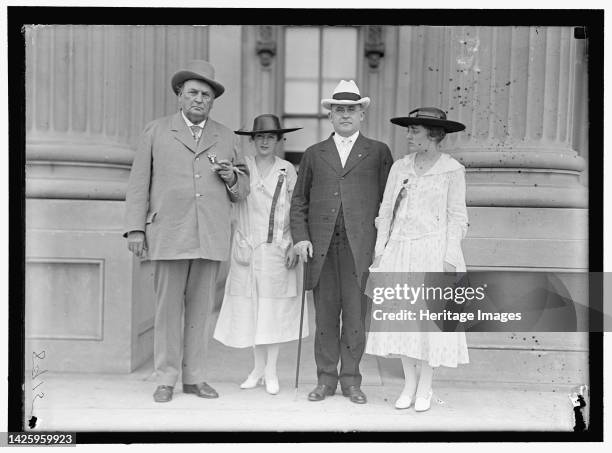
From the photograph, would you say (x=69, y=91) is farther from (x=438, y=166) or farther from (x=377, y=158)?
(x=438, y=166)

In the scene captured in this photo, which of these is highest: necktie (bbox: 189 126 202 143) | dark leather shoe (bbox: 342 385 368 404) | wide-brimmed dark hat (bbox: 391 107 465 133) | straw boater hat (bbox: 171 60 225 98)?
straw boater hat (bbox: 171 60 225 98)

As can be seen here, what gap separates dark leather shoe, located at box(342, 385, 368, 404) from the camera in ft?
15.3

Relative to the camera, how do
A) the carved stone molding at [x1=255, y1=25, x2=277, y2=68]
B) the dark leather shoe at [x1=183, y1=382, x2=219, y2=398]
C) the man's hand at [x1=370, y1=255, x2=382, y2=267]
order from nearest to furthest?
1. the man's hand at [x1=370, y1=255, x2=382, y2=267]
2. the dark leather shoe at [x1=183, y1=382, x2=219, y2=398]
3. the carved stone molding at [x1=255, y1=25, x2=277, y2=68]

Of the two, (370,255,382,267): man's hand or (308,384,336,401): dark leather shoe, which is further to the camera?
(308,384,336,401): dark leather shoe

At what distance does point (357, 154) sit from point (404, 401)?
143 cm

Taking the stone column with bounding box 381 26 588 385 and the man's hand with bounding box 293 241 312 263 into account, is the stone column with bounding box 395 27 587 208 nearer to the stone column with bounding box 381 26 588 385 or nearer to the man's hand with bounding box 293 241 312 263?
the stone column with bounding box 381 26 588 385

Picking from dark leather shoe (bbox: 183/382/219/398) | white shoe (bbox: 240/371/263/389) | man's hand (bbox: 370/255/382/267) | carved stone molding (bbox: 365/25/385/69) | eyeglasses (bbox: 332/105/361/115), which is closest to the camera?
man's hand (bbox: 370/255/382/267)

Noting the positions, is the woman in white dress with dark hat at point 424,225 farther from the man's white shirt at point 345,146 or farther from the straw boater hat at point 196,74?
the straw boater hat at point 196,74

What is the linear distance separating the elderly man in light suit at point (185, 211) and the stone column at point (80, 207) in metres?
0.64

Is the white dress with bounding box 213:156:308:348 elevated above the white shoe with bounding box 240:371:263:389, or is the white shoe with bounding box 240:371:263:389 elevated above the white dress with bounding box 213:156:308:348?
the white dress with bounding box 213:156:308:348

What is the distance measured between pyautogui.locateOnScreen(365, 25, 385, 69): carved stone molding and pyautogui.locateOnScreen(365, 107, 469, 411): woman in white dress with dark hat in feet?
7.57

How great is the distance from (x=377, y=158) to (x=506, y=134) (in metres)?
0.98

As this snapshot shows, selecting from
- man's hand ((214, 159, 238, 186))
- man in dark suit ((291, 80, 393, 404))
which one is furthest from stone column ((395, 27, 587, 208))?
man's hand ((214, 159, 238, 186))

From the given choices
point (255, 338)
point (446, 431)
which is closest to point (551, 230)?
point (446, 431)
